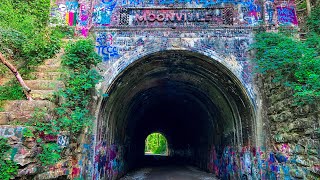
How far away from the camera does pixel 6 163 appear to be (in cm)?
488

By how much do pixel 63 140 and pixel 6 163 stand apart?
183cm

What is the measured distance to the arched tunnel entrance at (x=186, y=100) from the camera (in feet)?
29.1

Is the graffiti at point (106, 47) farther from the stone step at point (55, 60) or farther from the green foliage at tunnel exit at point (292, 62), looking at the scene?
the green foliage at tunnel exit at point (292, 62)

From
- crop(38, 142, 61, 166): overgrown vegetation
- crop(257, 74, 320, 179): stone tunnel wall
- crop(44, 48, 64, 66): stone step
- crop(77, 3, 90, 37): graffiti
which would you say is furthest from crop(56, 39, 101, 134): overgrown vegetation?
crop(257, 74, 320, 179): stone tunnel wall

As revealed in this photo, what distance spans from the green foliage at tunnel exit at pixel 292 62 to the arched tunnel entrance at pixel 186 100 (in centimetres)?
119

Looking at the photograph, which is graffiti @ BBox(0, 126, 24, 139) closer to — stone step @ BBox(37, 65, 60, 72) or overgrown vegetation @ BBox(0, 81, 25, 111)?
overgrown vegetation @ BBox(0, 81, 25, 111)

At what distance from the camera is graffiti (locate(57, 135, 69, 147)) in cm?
641

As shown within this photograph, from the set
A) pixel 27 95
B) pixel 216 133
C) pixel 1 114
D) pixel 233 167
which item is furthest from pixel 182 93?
Result: pixel 1 114

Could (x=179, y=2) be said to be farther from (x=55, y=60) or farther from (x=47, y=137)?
(x=47, y=137)

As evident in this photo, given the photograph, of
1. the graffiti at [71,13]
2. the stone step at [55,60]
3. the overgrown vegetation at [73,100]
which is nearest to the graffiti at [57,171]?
the overgrown vegetation at [73,100]

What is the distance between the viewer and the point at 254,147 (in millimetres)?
8242

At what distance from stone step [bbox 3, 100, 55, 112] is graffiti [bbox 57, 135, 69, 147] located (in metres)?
0.83

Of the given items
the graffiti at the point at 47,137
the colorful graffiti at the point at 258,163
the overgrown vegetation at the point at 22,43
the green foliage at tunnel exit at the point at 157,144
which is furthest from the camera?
the green foliage at tunnel exit at the point at 157,144

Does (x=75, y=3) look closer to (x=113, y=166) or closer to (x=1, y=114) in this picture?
(x=1, y=114)
